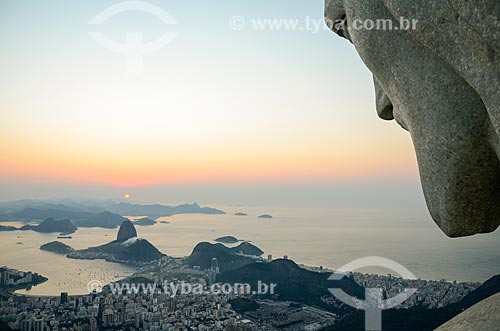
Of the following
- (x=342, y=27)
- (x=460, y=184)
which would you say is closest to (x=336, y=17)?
(x=342, y=27)

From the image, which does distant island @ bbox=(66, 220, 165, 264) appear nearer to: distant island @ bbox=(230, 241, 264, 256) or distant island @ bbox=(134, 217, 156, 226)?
distant island @ bbox=(134, 217, 156, 226)

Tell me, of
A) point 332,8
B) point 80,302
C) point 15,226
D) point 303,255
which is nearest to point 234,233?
point 303,255

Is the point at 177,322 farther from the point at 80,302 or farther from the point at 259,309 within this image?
the point at 80,302

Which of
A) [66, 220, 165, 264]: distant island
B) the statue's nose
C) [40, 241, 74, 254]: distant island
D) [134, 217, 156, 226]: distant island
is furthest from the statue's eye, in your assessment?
[134, 217, 156, 226]: distant island

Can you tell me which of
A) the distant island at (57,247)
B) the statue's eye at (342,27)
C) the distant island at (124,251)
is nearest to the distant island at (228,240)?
the distant island at (124,251)

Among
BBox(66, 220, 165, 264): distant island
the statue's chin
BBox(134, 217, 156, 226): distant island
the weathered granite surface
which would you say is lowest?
BBox(66, 220, 165, 264): distant island
